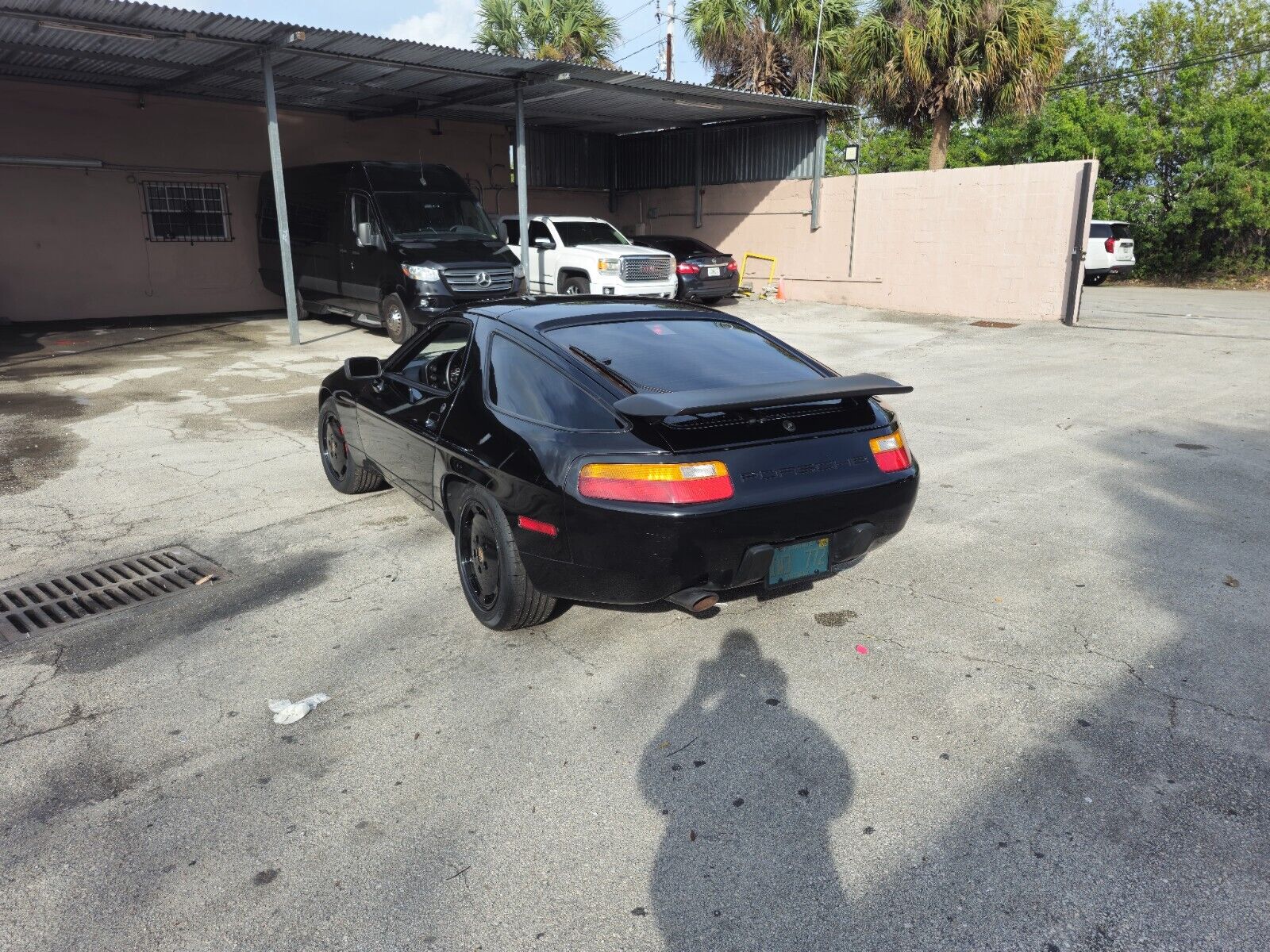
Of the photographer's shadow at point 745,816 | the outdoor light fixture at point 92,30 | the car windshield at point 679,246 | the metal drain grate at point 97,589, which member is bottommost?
the metal drain grate at point 97,589

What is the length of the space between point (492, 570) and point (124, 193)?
1661cm

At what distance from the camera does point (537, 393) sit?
4043mm

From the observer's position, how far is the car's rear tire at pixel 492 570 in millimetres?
3889

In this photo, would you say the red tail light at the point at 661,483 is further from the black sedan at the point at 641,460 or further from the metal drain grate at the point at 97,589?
the metal drain grate at the point at 97,589

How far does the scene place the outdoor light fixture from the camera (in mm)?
11109

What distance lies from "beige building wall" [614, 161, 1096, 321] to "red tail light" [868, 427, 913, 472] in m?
14.5

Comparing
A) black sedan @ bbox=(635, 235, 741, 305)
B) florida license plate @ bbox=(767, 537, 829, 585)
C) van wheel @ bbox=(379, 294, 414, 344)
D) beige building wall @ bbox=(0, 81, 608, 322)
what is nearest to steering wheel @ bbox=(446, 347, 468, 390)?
florida license plate @ bbox=(767, 537, 829, 585)

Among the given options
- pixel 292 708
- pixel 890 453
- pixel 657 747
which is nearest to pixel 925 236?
pixel 890 453

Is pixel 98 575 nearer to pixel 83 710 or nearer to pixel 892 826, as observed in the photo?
pixel 83 710

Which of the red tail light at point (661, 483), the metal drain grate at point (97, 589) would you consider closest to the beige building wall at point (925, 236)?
the red tail light at point (661, 483)

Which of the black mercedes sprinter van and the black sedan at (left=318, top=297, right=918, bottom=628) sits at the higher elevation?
the black mercedes sprinter van

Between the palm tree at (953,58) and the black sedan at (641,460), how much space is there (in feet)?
60.6

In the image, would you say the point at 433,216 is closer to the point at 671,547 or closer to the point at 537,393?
the point at 537,393

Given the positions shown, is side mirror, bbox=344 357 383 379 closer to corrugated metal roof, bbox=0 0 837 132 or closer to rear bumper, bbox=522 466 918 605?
rear bumper, bbox=522 466 918 605
